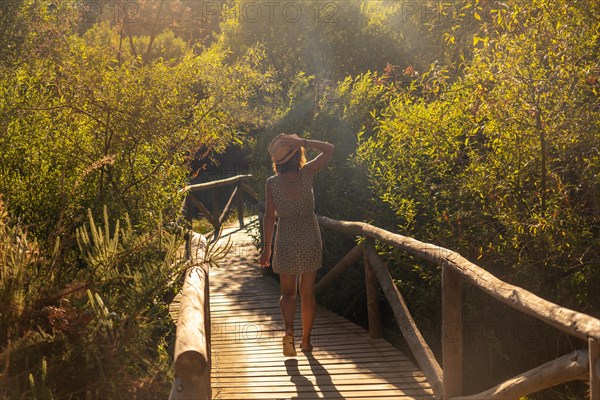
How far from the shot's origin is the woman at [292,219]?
20.0 feet

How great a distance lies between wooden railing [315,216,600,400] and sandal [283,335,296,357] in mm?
850

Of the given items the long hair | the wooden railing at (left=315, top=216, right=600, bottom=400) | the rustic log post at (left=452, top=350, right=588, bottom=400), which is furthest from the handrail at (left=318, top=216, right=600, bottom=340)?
the long hair

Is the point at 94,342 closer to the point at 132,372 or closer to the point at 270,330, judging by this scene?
the point at 132,372

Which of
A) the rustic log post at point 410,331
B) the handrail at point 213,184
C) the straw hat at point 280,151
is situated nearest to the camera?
the rustic log post at point 410,331

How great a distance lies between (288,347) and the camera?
→ 20.8 feet

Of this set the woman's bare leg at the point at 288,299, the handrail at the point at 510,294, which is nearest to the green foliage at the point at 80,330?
the handrail at the point at 510,294

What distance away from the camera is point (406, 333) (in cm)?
592

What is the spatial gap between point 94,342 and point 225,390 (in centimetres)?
193

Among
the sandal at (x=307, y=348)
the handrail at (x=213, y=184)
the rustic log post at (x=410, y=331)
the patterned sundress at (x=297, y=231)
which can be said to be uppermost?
the patterned sundress at (x=297, y=231)

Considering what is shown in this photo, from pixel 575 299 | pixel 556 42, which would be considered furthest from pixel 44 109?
pixel 575 299

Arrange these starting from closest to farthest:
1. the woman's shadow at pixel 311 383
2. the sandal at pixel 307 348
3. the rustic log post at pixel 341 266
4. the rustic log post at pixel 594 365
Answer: the rustic log post at pixel 594 365
the woman's shadow at pixel 311 383
the sandal at pixel 307 348
the rustic log post at pixel 341 266

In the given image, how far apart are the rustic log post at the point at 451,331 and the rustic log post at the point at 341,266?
7.45 ft

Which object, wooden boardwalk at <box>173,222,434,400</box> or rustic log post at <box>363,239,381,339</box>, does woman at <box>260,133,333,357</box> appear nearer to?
wooden boardwalk at <box>173,222,434,400</box>

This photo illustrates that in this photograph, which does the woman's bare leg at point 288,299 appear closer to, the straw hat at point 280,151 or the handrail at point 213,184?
the straw hat at point 280,151
